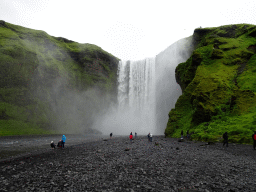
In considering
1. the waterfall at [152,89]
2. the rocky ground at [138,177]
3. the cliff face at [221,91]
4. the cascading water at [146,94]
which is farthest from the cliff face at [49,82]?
the cliff face at [221,91]

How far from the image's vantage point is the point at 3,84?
49.2 m

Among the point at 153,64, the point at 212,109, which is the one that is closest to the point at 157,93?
the point at 153,64

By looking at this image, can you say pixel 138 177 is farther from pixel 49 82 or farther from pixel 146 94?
pixel 49 82

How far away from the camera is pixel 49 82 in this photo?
61406mm

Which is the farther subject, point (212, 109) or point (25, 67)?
point (25, 67)

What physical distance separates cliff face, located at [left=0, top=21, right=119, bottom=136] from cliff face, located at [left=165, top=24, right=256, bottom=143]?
145 ft

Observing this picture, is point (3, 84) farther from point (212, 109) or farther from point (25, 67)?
point (212, 109)

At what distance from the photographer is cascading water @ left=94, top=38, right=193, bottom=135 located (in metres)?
59.5

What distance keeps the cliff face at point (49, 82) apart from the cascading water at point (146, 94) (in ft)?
24.6

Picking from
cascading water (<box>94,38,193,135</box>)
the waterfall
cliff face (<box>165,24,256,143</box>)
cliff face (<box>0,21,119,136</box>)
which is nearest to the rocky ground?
cliff face (<box>165,24,256,143</box>)

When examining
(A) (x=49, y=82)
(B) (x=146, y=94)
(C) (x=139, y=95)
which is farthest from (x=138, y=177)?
(A) (x=49, y=82)

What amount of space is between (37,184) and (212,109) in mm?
25548

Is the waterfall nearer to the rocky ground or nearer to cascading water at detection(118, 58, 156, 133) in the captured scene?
cascading water at detection(118, 58, 156, 133)

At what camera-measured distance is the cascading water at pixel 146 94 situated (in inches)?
2342
